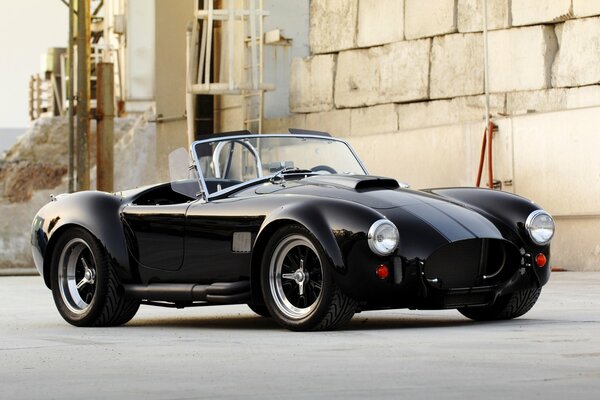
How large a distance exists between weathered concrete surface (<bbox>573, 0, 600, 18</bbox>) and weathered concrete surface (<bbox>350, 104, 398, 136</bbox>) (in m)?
4.21

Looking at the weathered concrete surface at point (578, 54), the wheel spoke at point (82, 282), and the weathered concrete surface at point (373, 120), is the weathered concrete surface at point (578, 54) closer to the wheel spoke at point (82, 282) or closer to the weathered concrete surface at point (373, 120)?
the weathered concrete surface at point (373, 120)

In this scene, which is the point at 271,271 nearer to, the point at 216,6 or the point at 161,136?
the point at 216,6

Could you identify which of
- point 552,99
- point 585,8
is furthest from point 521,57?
point 585,8

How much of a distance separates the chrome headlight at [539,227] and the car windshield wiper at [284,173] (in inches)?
66.4

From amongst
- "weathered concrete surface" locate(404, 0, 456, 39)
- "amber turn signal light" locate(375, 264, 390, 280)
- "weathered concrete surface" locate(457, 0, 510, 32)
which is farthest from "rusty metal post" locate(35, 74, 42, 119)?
"amber turn signal light" locate(375, 264, 390, 280)

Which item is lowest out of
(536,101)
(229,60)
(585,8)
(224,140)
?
(224,140)

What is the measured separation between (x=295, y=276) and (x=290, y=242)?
21cm

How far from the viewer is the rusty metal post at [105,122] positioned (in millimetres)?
25844

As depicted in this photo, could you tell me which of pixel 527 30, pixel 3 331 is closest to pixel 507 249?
pixel 3 331

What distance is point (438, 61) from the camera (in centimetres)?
2297

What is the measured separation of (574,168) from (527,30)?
2993 millimetres

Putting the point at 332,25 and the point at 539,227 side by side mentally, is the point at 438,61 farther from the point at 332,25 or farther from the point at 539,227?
the point at 539,227

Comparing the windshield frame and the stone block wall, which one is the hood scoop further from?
the stone block wall

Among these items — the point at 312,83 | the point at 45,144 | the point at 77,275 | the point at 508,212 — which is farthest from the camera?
the point at 45,144
